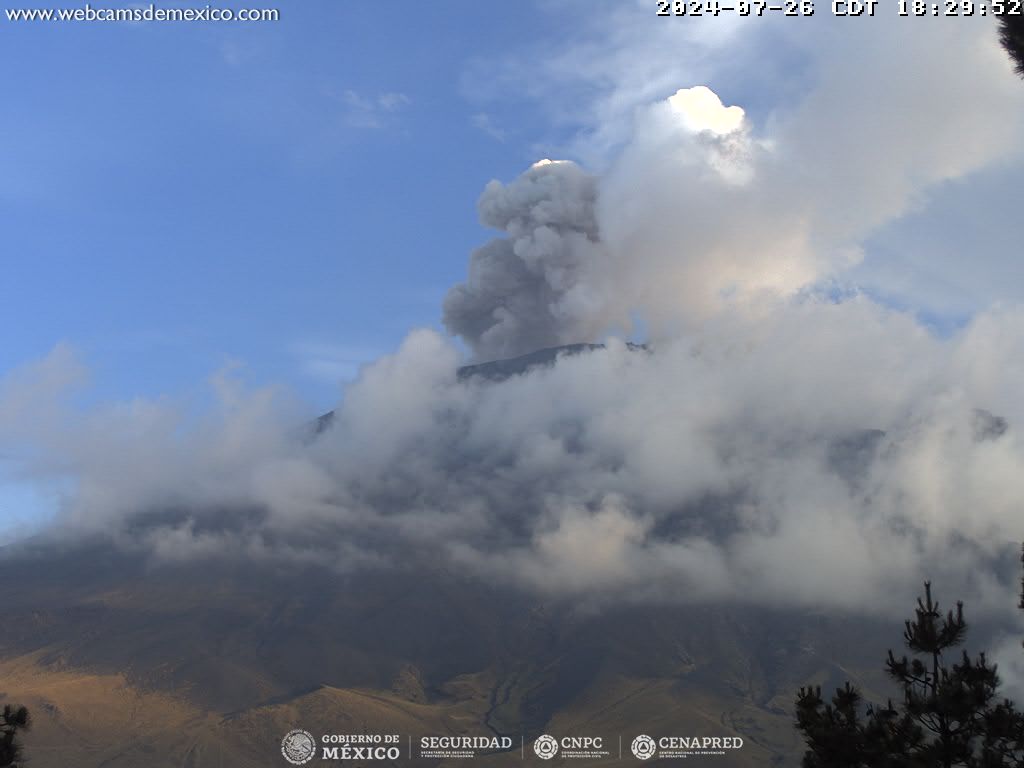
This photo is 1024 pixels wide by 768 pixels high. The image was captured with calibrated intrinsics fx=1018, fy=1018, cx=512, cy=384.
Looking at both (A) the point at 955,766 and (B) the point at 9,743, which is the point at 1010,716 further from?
(B) the point at 9,743

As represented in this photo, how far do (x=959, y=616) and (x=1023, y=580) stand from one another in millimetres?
Answer: 4063

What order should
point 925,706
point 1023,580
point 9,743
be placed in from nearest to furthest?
point 1023,580, point 925,706, point 9,743

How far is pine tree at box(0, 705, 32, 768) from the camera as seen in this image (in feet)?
95.6

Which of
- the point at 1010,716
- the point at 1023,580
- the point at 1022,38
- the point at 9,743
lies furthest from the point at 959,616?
the point at 9,743

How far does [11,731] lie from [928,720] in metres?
25.2

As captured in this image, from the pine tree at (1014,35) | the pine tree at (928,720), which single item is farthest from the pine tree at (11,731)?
the pine tree at (1014,35)

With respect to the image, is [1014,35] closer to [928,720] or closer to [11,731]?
[928,720]

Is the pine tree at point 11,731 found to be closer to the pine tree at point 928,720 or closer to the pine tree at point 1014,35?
the pine tree at point 928,720

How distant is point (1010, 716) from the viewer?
79.7 feet

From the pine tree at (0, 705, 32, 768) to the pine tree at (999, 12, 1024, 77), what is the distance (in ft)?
96.8

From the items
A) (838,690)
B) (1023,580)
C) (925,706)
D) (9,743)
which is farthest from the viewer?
(9,743)

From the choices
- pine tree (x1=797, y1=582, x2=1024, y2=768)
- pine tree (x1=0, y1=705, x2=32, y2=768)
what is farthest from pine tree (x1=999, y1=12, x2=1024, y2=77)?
pine tree (x1=0, y1=705, x2=32, y2=768)

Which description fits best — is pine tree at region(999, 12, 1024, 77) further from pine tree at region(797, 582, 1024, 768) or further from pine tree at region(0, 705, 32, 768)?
pine tree at region(0, 705, 32, 768)

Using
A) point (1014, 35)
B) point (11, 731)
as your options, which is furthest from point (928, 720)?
point (11, 731)
